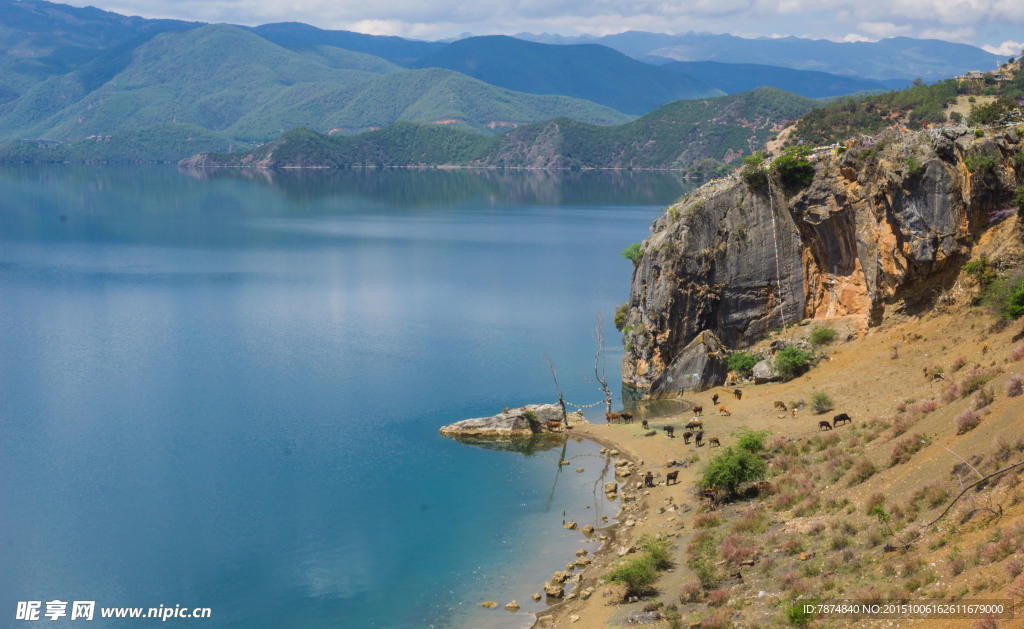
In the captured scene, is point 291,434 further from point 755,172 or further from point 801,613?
point 801,613

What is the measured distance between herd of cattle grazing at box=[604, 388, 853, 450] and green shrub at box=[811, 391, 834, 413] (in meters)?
1.07

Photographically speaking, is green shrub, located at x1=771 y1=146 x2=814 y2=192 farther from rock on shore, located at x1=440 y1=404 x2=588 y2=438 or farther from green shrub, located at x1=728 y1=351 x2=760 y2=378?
rock on shore, located at x1=440 y1=404 x2=588 y2=438

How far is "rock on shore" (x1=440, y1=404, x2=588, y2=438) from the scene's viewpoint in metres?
43.3

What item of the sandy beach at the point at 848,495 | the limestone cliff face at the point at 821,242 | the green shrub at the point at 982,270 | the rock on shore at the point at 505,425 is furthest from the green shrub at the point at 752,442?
the limestone cliff face at the point at 821,242

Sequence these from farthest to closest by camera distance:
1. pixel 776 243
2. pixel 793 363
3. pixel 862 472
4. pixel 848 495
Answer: pixel 776 243 → pixel 793 363 → pixel 862 472 → pixel 848 495

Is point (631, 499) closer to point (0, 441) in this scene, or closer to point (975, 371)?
point (975, 371)

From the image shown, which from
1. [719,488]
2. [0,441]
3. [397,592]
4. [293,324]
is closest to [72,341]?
[293,324]

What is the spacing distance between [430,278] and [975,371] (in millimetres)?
64173

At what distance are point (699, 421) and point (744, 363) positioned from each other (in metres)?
8.00

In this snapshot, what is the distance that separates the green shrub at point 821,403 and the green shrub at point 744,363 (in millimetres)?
8762

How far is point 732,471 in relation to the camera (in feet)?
98.6

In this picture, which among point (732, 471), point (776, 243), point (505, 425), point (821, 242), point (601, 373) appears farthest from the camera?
point (601, 373)

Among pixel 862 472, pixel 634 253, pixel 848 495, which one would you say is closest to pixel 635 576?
pixel 848 495

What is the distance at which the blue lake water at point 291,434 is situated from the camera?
29547 millimetres
